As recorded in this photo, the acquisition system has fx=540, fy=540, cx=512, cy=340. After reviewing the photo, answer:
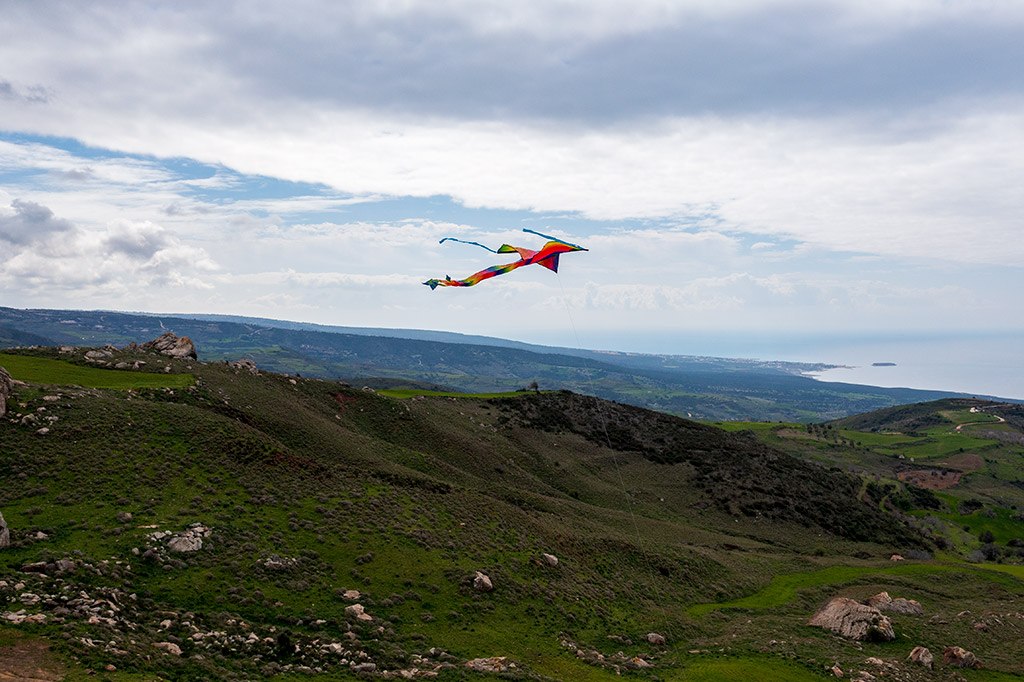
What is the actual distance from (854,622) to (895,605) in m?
7.67

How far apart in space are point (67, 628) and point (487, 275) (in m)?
20.9

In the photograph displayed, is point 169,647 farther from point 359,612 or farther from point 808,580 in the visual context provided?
point 808,580

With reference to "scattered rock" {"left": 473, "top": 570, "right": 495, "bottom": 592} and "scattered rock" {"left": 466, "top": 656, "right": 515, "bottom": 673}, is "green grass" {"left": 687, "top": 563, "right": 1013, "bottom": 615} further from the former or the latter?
"scattered rock" {"left": 466, "top": 656, "right": 515, "bottom": 673}

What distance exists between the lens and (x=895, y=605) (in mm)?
32625

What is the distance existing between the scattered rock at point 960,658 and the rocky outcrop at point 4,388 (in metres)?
46.5

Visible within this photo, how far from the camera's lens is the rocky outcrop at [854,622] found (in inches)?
1058

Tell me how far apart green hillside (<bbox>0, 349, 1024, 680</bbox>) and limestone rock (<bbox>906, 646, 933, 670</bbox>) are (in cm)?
59

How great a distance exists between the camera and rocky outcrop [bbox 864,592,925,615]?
3222cm

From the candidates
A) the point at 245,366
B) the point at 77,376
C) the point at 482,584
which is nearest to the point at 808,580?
the point at 482,584

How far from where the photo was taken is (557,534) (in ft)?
114

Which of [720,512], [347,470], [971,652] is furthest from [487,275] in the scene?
[720,512]

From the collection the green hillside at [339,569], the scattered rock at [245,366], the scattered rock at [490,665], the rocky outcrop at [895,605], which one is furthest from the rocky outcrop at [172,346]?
the rocky outcrop at [895,605]

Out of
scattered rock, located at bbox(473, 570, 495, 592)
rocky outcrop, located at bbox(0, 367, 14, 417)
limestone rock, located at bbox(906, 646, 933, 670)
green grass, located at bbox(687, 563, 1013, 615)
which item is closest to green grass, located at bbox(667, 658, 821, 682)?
limestone rock, located at bbox(906, 646, 933, 670)

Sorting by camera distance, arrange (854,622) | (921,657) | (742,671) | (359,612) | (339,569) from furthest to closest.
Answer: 1. (854,622)
2. (921,657)
3. (339,569)
4. (742,671)
5. (359,612)
